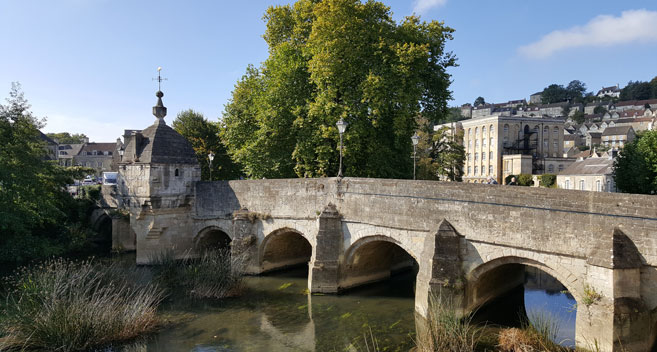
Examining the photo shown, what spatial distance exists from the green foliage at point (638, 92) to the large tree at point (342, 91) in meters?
125

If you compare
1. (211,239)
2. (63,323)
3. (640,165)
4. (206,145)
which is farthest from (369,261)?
(206,145)

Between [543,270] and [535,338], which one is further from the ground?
[543,270]

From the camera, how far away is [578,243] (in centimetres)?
1091

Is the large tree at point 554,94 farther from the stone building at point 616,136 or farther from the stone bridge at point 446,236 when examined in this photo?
the stone bridge at point 446,236

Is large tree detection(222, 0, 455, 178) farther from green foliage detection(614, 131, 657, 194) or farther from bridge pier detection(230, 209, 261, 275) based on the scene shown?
green foliage detection(614, 131, 657, 194)

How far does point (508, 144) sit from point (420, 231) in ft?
154

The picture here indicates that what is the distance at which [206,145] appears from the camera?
32.6 m

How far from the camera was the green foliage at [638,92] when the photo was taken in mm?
116625

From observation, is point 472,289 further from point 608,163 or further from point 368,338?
point 608,163

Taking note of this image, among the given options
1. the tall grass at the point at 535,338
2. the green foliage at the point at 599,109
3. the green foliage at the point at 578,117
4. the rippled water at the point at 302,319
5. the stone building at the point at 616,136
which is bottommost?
the rippled water at the point at 302,319

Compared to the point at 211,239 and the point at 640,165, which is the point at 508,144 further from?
the point at 211,239

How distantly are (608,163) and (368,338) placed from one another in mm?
30840

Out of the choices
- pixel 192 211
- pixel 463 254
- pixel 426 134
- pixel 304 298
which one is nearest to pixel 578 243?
pixel 463 254

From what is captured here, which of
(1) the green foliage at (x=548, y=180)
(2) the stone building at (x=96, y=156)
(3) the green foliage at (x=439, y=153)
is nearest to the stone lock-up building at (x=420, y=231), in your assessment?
(3) the green foliage at (x=439, y=153)
